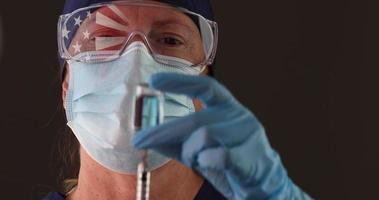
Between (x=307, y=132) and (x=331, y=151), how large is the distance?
0.37 feet

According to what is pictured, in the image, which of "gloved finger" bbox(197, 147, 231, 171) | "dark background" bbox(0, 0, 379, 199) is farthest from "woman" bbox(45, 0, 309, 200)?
"dark background" bbox(0, 0, 379, 199)

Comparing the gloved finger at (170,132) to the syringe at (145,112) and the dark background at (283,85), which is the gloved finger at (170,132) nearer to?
the syringe at (145,112)

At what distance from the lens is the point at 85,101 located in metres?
1.65

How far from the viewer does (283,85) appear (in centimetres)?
224

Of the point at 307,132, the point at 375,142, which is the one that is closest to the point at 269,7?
the point at 307,132

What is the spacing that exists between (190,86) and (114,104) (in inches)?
15.6

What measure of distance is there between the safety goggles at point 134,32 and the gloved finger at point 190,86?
45 centimetres

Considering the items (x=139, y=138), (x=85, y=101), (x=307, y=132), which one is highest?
(x=139, y=138)

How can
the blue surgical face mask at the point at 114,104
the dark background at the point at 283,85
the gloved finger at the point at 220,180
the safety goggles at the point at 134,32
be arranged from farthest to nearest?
1. the dark background at the point at 283,85
2. the safety goggles at the point at 134,32
3. the blue surgical face mask at the point at 114,104
4. the gloved finger at the point at 220,180

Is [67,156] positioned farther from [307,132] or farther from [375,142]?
[375,142]

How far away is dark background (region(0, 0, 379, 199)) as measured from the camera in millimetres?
2203

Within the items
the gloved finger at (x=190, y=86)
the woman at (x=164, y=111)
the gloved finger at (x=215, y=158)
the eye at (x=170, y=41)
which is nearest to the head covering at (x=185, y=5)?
the woman at (x=164, y=111)

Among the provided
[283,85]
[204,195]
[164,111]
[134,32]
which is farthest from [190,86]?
[283,85]

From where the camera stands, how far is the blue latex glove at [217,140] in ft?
3.89
